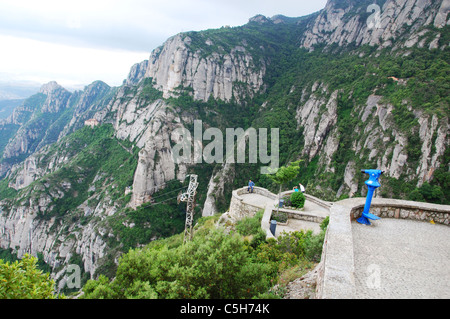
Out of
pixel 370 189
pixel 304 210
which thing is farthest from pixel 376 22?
pixel 370 189

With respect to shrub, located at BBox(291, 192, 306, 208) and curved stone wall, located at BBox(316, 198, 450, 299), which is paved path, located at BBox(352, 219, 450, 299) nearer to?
curved stone wall, located at BBox(316, 198, 450, 299)

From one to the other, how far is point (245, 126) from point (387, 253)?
8267 cm

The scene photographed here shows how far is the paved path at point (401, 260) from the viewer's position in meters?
4.54

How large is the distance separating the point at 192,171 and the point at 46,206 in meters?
43.6

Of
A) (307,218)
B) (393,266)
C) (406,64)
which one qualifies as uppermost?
(406,64)

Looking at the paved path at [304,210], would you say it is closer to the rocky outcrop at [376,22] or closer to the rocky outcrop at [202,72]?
the rocky outcrop at [376,22]

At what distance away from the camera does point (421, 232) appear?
711cm

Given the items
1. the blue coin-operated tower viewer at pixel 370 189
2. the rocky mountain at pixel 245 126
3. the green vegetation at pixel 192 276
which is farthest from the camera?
the rocky mountain at pixel 245 126

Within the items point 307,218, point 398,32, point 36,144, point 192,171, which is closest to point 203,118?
point 192,171

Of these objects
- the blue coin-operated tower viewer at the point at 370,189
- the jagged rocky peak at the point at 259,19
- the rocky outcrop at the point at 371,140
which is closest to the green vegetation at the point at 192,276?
the blue coin-operated tower viewer at the point at 370,189

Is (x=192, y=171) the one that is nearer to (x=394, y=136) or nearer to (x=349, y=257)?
(x=394, y=136)
